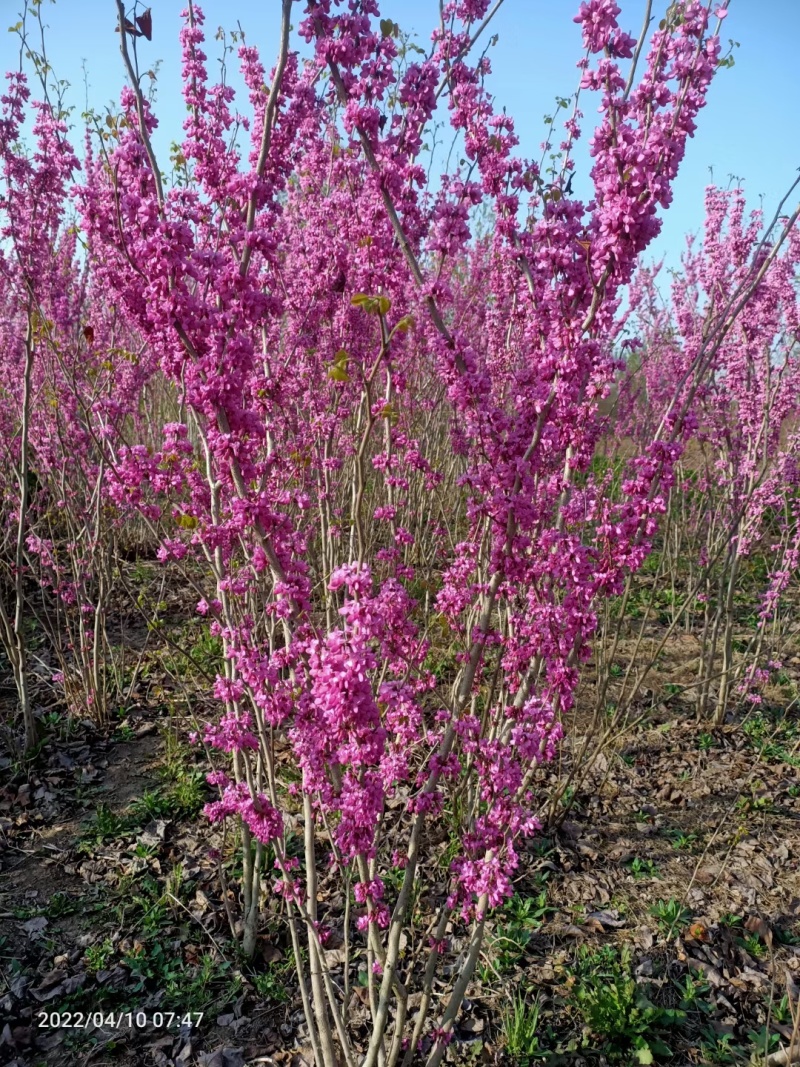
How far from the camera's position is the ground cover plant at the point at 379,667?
6.57 feet

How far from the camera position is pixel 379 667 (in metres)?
3.26

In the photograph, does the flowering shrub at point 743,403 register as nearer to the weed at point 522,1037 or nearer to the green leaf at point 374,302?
the weed at point 522,1037

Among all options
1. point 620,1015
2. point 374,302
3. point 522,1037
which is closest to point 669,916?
point 620,1015

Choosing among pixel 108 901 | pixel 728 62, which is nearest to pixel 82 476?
pixel 108 901

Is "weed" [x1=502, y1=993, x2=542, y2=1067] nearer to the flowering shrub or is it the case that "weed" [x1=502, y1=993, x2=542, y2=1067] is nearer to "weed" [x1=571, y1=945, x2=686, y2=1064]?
"weed" [x1=571, y1=945, x2=686, y2=1064]

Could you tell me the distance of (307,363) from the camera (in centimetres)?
393

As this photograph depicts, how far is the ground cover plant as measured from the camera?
2002 millimetres

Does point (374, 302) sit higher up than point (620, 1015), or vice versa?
point (374, 302)

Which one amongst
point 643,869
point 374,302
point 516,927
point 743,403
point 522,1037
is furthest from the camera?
point 743,403

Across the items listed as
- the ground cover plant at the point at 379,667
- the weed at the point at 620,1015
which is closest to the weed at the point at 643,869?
the ground cover plant at the point at 379,667

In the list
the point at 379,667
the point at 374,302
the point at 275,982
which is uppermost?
the point at 374,302

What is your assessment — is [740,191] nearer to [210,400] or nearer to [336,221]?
[336,221]

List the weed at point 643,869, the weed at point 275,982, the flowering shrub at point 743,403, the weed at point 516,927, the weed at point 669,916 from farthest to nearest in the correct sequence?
the flowering shrub at point 743,403, the weed at point 643,869, the weed at point 669,916, the weed at point 516,927, the weed at point 275,982

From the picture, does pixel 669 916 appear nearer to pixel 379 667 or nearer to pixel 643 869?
pixel 643 869
